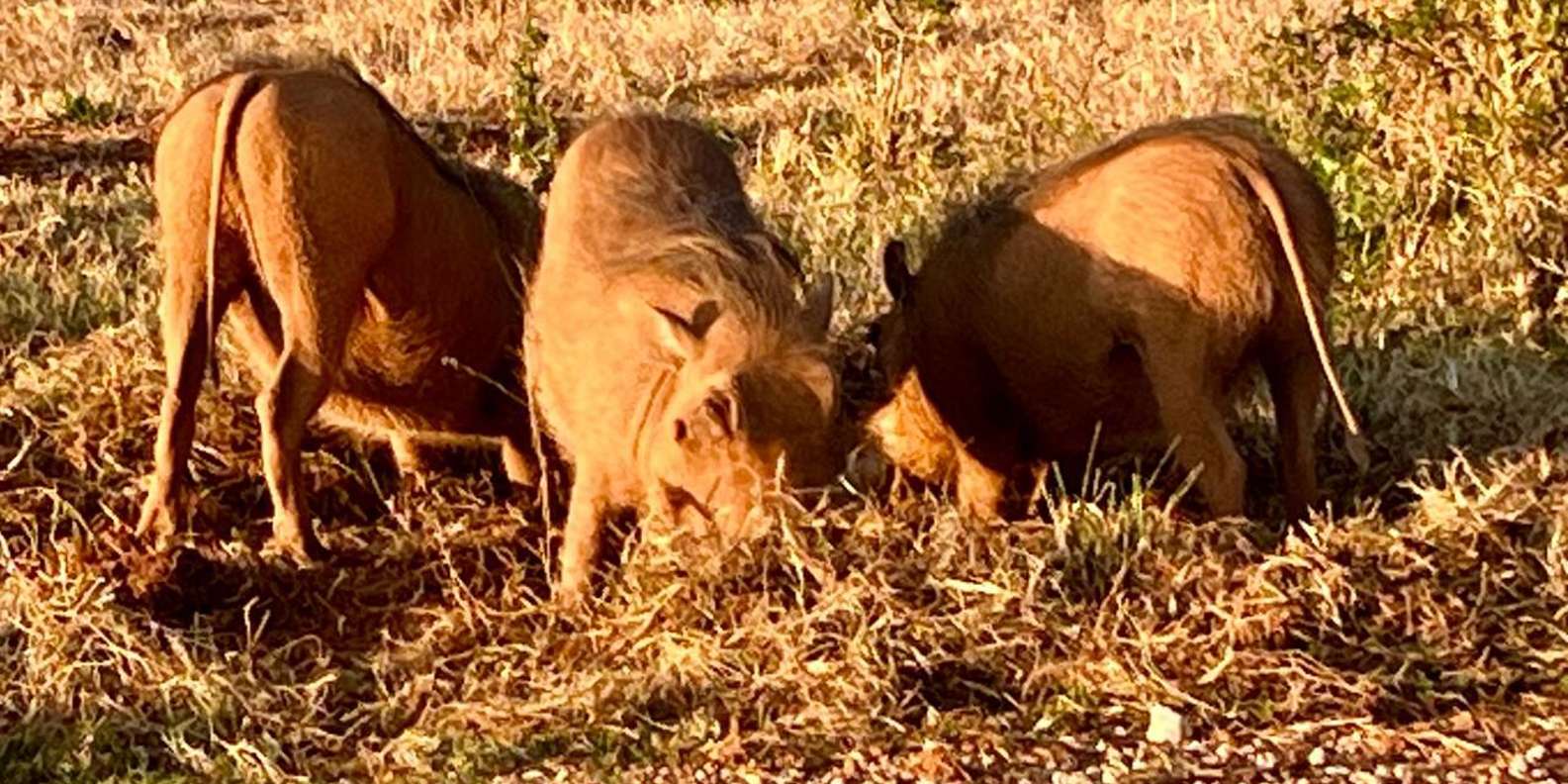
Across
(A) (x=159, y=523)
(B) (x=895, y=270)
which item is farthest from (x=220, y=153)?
(B) (x=895, y=270)

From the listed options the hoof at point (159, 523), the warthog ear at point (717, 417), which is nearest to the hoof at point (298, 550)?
the hoof at point (159, 523)

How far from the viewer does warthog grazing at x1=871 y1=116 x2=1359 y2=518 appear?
15.3ft

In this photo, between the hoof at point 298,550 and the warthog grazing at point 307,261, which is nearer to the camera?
the warthog grazing at point 307,261

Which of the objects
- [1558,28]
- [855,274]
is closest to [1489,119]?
[1558,28]

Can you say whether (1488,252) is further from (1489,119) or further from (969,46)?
(969,46)

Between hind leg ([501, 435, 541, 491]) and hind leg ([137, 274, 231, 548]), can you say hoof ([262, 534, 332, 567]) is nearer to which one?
hind leg ([137, 274, 231, 548])

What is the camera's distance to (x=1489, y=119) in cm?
652

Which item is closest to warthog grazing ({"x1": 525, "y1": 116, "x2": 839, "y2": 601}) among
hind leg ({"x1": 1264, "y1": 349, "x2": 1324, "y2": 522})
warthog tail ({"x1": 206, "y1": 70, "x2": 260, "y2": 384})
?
warthog tail ({"x1": 206, "y1": 70, "x2": 260, "y2": 384})

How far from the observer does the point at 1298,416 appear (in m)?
4.88

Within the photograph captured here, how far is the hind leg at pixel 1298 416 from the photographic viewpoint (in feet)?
16.0

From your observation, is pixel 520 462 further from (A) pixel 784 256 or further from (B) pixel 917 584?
(B) pixel 917 584

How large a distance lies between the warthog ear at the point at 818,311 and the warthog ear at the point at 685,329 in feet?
0.58

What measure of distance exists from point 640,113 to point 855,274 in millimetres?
1284

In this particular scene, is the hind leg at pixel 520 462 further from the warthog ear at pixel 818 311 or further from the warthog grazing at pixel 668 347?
the warthog ear at pixel 818 311
